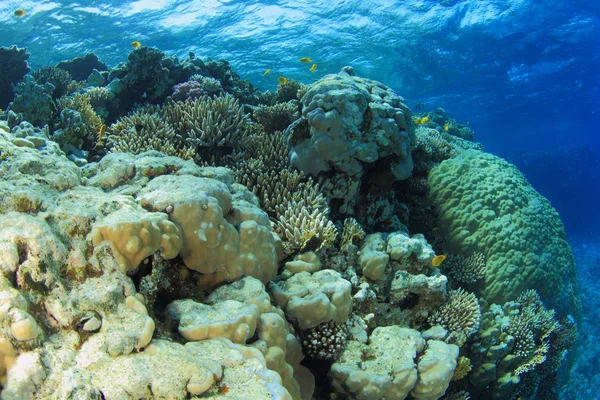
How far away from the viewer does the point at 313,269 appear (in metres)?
4.24

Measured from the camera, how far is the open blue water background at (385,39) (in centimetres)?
2148

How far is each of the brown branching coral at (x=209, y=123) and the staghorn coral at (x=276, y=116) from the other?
82cm

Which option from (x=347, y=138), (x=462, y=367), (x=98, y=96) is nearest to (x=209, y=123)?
(x=347, y=138)

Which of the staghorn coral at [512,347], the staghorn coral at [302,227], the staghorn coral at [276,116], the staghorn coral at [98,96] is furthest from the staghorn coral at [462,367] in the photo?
the staghorn coral at [98,96]

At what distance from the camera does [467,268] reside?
675 centimetres

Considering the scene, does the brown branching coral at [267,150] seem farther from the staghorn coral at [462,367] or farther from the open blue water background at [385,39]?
the open blue water background at [385,39]

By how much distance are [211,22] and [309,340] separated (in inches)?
941

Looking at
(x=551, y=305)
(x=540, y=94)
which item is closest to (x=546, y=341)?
(x=551, y=305)

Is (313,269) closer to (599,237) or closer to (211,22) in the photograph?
(211,22)

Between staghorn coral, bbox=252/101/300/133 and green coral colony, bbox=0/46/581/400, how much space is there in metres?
0.04

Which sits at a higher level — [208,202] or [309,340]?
[208,202]

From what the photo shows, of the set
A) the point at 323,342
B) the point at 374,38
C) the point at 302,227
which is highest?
the point at 302,227

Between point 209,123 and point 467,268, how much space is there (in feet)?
18.6

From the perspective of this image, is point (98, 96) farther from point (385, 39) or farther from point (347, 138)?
point (385, 39)
